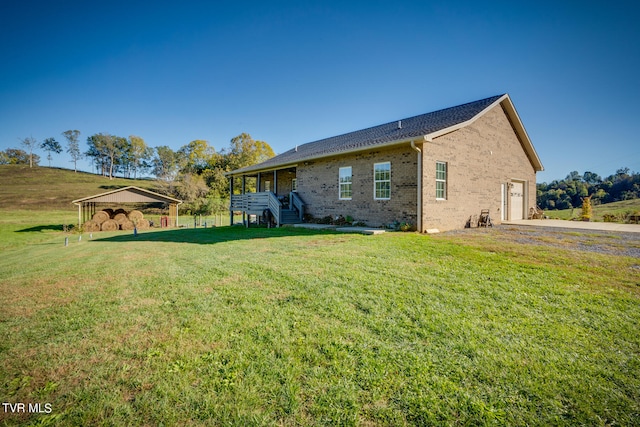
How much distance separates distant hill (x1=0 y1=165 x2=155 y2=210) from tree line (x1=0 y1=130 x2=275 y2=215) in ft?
34.9

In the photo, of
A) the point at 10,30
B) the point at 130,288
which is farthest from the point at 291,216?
the point at 10,30

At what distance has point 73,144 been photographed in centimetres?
7731

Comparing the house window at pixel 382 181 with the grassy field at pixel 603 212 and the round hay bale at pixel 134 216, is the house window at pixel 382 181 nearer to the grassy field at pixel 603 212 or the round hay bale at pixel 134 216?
the grassy field at pixel 603 212

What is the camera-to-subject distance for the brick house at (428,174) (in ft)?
34.9

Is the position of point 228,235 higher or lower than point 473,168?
lower

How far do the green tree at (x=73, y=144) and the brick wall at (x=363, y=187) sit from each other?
309 feet

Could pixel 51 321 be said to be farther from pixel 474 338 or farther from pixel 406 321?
pixel 474 338

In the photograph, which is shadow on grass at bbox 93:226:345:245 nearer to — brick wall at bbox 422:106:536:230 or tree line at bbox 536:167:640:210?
brick wall at bbox 422:106:536:230

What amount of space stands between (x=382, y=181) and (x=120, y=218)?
22.6m

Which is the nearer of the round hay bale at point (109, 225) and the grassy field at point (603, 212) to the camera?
the grassy field at point (603, 212)

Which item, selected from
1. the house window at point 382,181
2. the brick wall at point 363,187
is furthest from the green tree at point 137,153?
the house window at point 382,181

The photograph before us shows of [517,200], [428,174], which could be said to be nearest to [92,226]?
[428,174]

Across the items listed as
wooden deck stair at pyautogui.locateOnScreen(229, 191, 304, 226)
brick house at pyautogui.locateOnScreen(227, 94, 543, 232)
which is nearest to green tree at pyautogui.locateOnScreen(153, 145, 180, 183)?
wooden deck stair at pyautogui.locateOnScreen(229, 191, 304, 226)

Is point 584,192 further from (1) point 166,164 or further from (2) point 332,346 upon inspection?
(1) point 166,164
